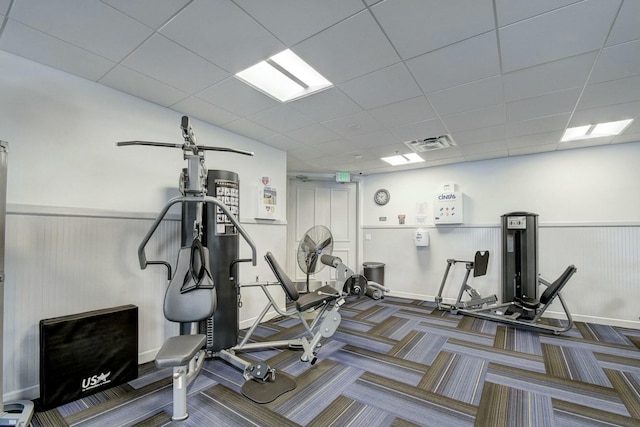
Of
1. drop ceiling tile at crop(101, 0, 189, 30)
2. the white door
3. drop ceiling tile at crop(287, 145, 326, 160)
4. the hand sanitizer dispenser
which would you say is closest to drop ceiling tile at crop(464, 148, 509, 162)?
the hand sanitizer dispenser

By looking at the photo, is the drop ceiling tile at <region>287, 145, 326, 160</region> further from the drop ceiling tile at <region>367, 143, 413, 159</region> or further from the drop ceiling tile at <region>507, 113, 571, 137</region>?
the drop ceiling tile at <region>507, 113, 571, 137</region>

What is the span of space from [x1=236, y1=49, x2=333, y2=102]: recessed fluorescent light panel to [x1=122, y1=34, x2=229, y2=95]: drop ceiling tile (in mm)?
269

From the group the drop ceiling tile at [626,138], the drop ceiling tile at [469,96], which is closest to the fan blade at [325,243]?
the drop ceiling tile at [469,96]

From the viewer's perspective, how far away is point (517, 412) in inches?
80.4

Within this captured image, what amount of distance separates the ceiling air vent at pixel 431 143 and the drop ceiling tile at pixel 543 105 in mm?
856

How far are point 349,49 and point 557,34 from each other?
1.37 meters

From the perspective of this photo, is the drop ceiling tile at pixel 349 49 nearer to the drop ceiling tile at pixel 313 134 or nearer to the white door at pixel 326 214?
the drop ceiling tile at pixel 313 134

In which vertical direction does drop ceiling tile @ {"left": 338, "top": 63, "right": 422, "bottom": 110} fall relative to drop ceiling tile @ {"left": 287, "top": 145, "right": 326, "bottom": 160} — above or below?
above

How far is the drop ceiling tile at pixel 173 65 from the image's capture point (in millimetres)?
2020

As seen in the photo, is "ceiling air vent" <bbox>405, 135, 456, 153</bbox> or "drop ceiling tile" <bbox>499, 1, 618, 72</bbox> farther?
"ceiling air vent" <bbox>405, 135, 456, 153</bbox>

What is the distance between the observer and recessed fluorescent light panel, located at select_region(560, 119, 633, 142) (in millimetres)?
3548

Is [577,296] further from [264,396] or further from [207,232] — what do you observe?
[207,232]

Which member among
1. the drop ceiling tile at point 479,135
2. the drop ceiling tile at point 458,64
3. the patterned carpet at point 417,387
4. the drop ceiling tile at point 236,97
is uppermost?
the drop ceiling tile at point 458,64

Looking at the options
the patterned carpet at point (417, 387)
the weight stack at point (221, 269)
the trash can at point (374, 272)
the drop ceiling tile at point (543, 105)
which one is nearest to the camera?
the patterned carpet at point (417, 387)
